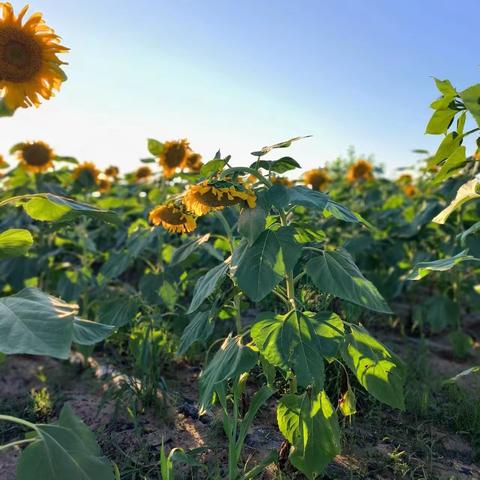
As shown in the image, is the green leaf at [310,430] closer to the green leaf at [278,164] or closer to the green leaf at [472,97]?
the green leaf at [278,164]

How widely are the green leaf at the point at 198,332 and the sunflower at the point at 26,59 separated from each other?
108 cm

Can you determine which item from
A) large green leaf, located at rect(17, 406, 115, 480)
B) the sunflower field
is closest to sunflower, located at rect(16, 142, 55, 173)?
the sunflower field

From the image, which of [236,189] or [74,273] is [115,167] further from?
[236,189]

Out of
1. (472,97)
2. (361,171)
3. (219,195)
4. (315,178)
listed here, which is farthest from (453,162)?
(361,171)

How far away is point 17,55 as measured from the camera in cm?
217

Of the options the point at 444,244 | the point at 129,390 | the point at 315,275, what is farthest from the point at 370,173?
the point at 315,275

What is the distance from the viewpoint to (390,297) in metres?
4.21

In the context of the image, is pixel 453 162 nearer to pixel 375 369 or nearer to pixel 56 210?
pixel 375 369

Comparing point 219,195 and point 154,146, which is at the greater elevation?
point 154,146

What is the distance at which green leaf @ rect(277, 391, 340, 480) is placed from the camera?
1779 mm

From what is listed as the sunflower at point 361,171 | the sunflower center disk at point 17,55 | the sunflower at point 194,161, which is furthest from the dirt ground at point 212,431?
the sunflower at point 361,171

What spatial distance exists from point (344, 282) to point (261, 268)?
0.93 ft

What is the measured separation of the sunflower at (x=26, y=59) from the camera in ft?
7.00

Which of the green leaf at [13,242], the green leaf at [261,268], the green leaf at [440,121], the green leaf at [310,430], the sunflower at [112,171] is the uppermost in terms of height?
the sunflower at [112,171]
